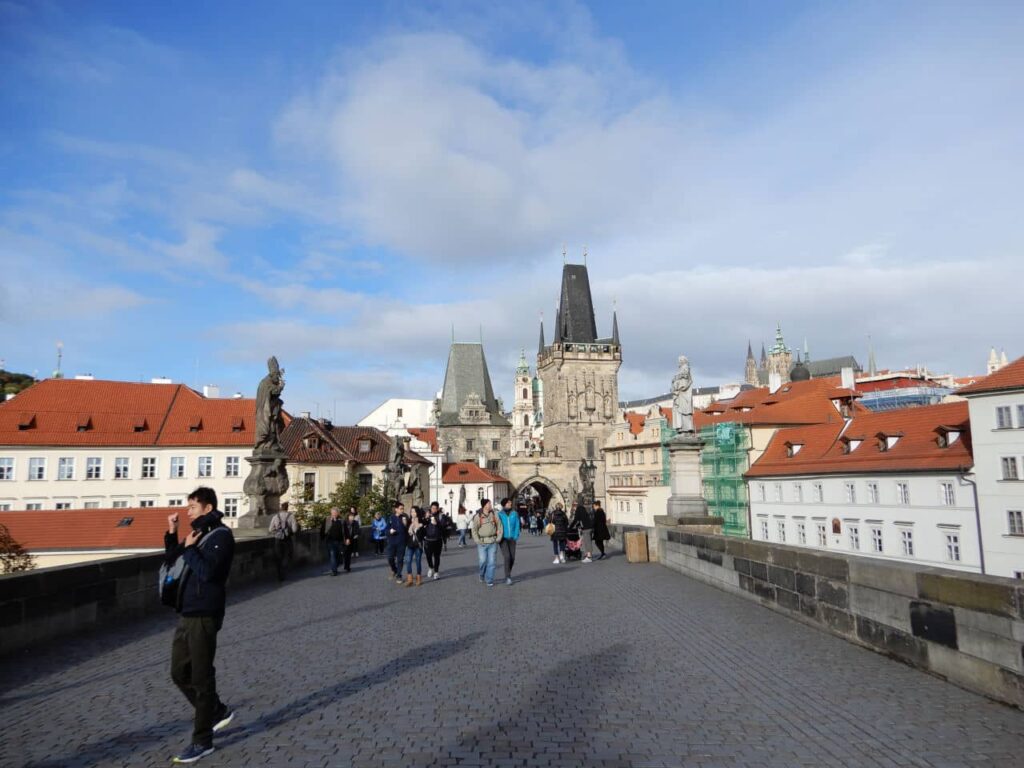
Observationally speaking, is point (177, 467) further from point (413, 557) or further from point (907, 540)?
point (907, 540)

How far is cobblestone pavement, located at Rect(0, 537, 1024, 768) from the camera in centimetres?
445

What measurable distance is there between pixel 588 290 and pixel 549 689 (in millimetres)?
95921

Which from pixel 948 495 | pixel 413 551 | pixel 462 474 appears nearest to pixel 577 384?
pixel 462 474

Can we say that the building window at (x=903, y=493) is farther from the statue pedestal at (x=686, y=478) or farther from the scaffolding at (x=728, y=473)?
the statue pedestal at (x=686, y=478)

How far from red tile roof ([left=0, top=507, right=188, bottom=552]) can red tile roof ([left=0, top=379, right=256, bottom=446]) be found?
1940 cm

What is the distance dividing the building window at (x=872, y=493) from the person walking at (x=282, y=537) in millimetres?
30671

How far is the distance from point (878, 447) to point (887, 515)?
395 centimetres

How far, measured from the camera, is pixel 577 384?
3615 inches

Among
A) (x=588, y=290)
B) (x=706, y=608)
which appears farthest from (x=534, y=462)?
(x=706, y=608)

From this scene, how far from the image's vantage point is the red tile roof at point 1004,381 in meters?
32.3

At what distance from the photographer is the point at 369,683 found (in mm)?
6090

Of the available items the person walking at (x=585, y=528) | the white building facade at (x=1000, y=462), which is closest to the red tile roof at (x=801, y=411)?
the white building facade at (x=1000, y=462)

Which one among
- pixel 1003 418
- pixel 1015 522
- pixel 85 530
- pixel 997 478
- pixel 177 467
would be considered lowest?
pixel 1015 522

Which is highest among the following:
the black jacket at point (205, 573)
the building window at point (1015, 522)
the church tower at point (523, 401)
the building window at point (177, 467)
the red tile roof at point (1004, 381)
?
the church tower at point (523, 401)
